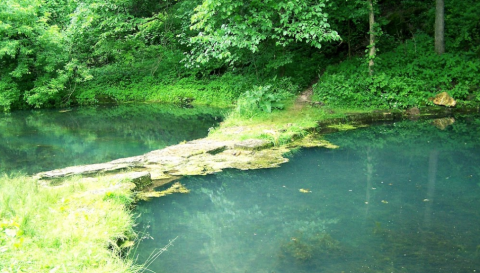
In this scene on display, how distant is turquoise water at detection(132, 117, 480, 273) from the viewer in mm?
4289

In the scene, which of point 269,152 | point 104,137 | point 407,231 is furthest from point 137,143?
point 407,231

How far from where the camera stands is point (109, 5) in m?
17.1

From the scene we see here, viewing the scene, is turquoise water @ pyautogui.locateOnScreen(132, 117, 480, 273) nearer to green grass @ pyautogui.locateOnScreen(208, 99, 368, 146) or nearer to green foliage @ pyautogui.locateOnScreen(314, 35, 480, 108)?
green grass @ pyautogui.locateOnScreen(208, 99, 368, 146)

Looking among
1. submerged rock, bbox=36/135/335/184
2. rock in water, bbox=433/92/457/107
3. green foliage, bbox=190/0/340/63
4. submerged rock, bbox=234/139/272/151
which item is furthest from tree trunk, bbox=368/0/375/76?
submerged rock, bbox=234/139/272/151

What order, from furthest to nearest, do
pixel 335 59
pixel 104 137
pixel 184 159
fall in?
pixel 335 59 → pixel 104 137 → pixel 184 159

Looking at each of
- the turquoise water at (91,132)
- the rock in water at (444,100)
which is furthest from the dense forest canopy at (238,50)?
the turquoise water at (91,132)

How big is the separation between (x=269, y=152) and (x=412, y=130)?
4005 mm

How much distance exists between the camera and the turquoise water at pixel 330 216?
4.29 metres

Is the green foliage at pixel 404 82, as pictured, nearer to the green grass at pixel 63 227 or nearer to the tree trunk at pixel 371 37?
the tree trunk at pixel 371 37

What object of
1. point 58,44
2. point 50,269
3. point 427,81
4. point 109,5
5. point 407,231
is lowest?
point 407,231

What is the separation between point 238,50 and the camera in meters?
13.8

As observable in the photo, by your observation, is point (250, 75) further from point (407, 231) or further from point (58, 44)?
point (407, 231)

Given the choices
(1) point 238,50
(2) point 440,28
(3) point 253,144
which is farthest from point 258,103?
(2) point 440,28

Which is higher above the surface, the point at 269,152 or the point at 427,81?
the point at 427,81
